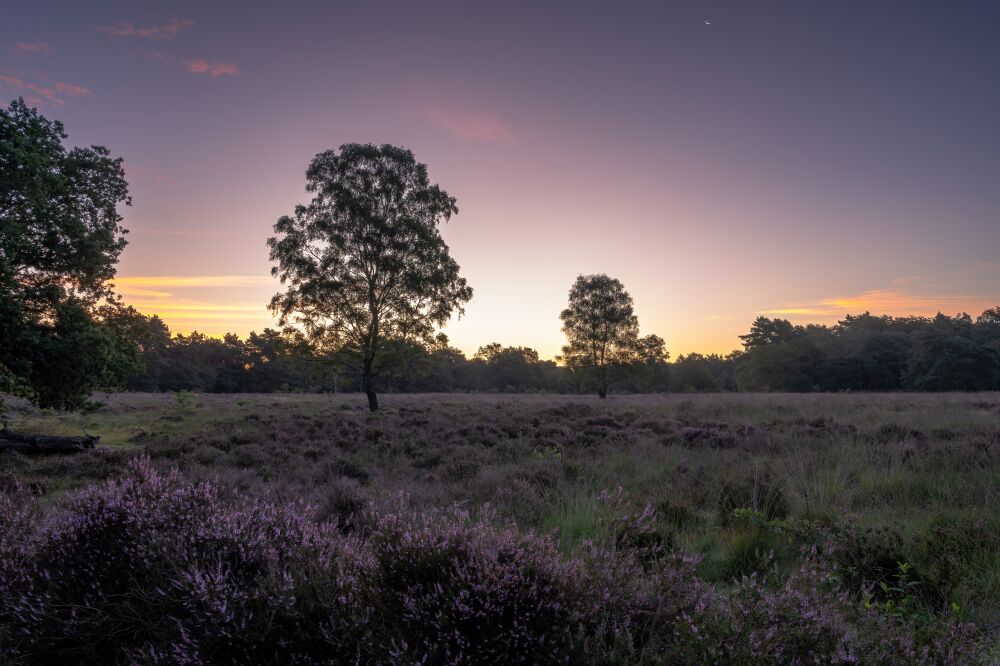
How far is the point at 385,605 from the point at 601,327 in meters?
45.5

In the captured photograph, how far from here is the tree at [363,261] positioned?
22859 millimetres

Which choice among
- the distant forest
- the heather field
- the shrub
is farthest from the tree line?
the distant forest

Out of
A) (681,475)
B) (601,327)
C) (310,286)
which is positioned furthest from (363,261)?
(601,327)

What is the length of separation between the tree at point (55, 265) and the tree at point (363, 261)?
29.1ft

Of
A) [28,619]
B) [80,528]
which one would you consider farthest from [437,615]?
[80,528]

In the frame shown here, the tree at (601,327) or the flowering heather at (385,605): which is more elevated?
→ the tree at (601,327)

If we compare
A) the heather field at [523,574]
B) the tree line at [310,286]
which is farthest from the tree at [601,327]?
the heather field at [523,574]

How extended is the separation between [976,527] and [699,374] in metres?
A: 91.4

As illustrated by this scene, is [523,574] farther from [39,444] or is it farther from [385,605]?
[39,444]

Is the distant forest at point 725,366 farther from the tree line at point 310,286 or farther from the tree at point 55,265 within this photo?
the tree at point 55,265

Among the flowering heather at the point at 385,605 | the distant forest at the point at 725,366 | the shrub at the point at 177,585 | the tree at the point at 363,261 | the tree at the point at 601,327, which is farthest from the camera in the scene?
the distant forest at the point at 725,366

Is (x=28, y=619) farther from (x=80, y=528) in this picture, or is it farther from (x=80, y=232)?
(x=80, y=232)

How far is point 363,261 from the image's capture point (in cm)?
2331

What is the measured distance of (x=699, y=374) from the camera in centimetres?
8919
